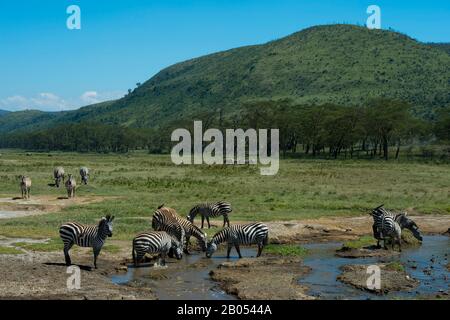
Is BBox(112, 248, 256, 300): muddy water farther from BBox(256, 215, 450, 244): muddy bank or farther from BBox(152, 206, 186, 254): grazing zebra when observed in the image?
BBox(256, 215, 450, 244): muddy bank

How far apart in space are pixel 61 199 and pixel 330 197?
20206 mm

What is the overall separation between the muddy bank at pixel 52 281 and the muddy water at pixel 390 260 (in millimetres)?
5808

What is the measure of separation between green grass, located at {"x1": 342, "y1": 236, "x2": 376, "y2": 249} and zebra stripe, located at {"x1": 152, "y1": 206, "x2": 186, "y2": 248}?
737 cm

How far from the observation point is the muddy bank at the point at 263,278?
55.1 feet

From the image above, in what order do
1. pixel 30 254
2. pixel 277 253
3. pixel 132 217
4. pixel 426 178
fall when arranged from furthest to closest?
pixel 426 178 < pixel 132 217 < pixel 277 253 < pixel 30 254

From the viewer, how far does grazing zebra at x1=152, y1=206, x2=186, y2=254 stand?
75.5 ft

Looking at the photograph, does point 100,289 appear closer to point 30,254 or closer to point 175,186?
point 30,254

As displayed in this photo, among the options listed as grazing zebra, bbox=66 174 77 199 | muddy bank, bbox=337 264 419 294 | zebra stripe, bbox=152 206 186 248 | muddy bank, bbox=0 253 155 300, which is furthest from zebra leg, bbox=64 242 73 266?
grazing zebra, bbox=66 174 77 199

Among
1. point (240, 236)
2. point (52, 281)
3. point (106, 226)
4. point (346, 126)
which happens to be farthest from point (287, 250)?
point (346, 126)

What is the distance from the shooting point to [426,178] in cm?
5766

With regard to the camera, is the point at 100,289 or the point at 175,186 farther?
the point at 175,186

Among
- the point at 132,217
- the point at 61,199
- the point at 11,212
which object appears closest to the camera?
the point at 132,217

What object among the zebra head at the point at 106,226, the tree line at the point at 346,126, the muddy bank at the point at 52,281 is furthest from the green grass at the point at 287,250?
the tree line at the point at 346,126
